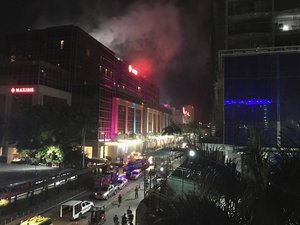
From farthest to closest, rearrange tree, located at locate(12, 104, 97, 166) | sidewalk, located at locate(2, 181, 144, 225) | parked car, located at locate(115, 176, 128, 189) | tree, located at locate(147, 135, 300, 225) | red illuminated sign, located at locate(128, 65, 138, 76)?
red illuminated sign, located at locate(128, 65, 138, 76) → tree, located at locate(12, 104, 97, 166) → parked car, located at locate(115, 176, 128, 189) → sidewalk, located at locate(2, 181, 144, 225) → tree, located at locate(147, 135, 300, 225)

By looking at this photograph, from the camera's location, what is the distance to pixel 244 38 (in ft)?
133

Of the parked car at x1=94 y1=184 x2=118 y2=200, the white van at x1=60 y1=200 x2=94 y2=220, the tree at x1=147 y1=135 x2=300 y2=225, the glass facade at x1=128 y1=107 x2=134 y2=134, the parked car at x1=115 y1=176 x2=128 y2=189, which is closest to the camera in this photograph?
the tree at x1=147 y1=135 x2=300 y2=225

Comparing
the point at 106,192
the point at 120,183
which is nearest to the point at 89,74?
the point at 120,183

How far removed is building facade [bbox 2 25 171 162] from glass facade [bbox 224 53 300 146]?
96.9 feet

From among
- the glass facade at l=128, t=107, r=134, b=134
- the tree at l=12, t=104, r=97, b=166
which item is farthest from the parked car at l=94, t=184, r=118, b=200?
the glass facade at l=128, t=107, r=134, b=134

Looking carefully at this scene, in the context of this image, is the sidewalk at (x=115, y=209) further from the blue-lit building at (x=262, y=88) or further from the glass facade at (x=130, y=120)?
the glass facade at (x=130, y=120)

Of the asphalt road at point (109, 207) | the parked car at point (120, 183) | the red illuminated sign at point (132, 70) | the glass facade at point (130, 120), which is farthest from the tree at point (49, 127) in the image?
the red illuminated sign at point (132, 70)

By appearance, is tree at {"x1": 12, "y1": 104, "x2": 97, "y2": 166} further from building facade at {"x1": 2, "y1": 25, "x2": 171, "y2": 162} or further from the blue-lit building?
the blue-lit building

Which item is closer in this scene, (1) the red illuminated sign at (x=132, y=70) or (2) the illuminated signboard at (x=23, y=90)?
(2) the illuminated signboard at (x=23, y=90)

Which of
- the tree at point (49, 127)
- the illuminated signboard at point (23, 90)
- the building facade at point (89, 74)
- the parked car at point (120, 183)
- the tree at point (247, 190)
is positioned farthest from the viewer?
the building facade at point (89, 74)

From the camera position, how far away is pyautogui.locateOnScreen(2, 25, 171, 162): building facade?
210ft

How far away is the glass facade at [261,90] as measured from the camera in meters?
31.7

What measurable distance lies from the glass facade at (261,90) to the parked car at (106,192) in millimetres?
13361

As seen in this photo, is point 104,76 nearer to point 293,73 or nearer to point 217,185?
point 293,73
